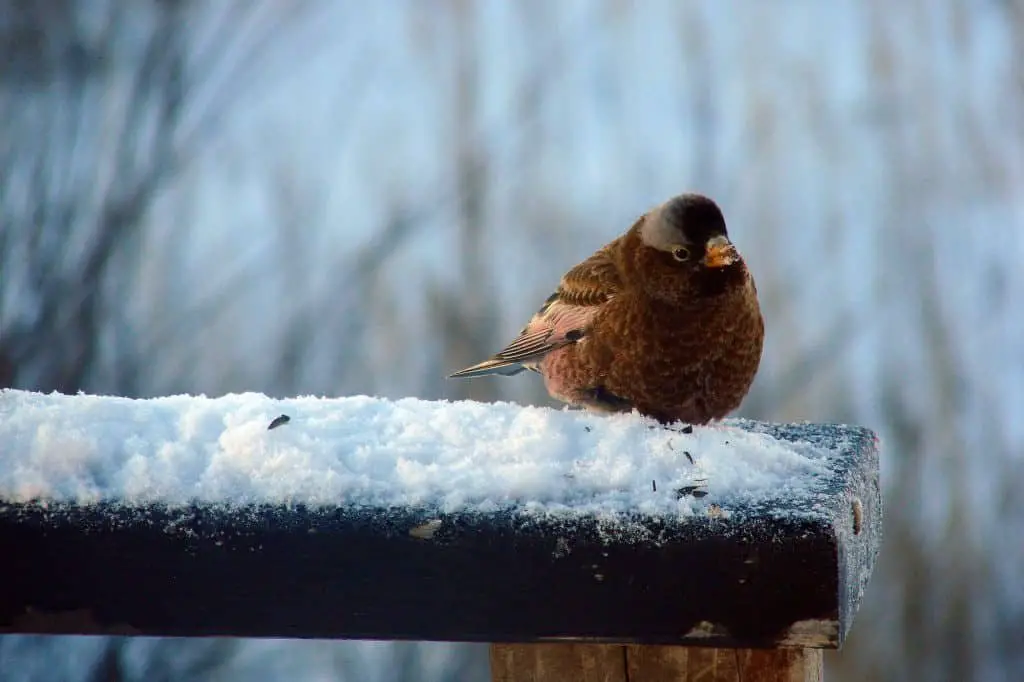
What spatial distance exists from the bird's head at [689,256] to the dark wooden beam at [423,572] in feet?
2.92

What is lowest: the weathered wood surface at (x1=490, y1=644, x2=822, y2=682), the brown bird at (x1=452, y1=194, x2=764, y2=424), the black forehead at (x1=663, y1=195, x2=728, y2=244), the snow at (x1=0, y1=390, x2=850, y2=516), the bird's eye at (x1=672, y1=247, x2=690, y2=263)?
the weathered wood surface at (x1=490, y1=644, x2=822, y2=682)

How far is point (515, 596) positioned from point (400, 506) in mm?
187

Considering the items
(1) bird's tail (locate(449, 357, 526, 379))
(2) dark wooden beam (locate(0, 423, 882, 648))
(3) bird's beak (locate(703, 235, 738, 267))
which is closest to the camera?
(2) dark wooden beam (locate(0, 423, 882, 648))

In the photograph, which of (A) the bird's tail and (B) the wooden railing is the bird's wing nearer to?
(A) the bird's tail

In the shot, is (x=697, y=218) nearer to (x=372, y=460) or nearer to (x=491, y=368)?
(x=491, y=368)

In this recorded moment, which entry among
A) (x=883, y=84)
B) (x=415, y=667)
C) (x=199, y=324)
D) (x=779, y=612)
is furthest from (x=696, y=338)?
(x=883, y=84)

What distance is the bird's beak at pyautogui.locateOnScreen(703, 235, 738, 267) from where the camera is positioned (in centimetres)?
222

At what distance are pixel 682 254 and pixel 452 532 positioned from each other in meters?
1.09

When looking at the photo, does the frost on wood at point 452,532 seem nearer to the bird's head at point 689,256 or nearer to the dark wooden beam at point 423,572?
the dark wooden beam at point 423,572

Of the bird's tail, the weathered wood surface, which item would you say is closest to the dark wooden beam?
the weathered wood surface

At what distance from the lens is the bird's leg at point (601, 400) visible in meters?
2.35

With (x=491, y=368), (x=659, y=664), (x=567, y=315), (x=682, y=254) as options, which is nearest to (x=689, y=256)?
(x=682, y=254)

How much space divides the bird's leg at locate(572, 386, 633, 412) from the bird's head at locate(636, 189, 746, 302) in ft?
0.74

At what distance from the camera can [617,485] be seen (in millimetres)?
1545
